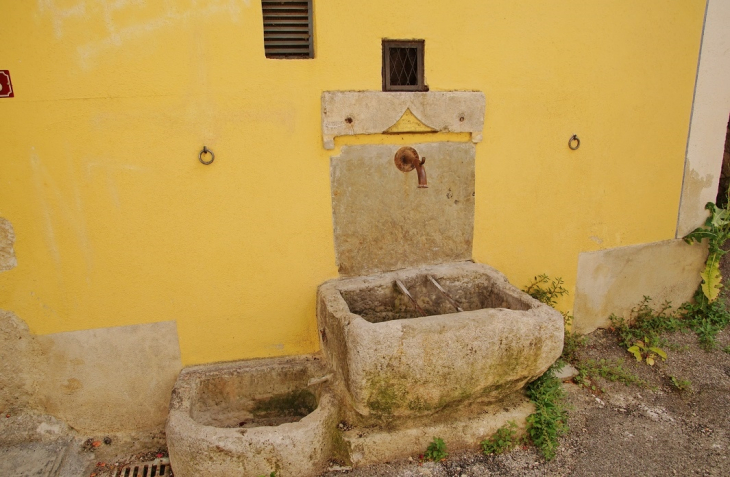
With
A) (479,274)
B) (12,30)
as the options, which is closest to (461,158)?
(479,274)

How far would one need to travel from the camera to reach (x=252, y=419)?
10.1 feet

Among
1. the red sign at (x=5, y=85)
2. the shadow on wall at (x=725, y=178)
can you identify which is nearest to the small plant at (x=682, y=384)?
the shadow on wall at (x=725, y=178)

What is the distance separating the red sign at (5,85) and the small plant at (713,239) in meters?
5.08

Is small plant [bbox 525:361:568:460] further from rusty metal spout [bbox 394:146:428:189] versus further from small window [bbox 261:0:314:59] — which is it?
small window [bbox 261:0:314:59]

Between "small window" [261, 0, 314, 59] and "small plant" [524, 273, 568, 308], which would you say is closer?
"small window" [261, 0, 314, 59]

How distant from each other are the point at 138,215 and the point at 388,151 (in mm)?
1628

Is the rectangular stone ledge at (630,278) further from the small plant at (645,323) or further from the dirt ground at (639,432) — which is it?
the dirt ground at (639,432)

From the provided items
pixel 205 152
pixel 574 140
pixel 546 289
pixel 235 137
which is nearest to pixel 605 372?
pixel 546 289

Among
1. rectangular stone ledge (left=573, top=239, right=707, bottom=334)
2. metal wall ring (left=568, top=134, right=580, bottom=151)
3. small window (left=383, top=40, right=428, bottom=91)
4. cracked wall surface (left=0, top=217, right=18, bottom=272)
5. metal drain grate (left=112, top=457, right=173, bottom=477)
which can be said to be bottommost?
metal drain grate (left=112, top=457, right=173, bottom=477)

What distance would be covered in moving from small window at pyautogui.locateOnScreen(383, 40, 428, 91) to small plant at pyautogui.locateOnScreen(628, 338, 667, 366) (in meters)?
2.68

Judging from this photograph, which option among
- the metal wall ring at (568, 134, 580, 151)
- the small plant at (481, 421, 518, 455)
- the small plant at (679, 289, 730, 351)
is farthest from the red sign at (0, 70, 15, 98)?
the small plant at (679, 289, 730, 351)

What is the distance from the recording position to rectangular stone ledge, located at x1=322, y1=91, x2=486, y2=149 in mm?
3004

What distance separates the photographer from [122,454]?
119 inches

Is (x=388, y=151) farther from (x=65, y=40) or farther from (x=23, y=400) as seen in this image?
(x=23, y=400)
